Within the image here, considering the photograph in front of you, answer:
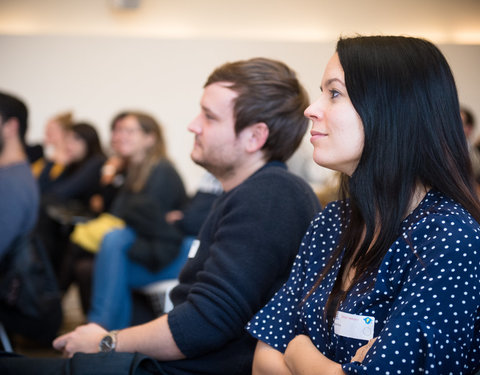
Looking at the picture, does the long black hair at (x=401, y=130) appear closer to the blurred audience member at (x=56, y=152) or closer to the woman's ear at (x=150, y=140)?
the woman's ear at (x=150, y=140)

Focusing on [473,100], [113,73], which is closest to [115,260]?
[113,73]

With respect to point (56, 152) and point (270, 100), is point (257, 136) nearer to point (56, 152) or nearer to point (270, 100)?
point (270, 100)

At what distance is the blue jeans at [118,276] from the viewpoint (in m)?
3.35

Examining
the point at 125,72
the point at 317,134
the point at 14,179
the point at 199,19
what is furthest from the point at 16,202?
the point at 199,19

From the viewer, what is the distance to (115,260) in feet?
11.1

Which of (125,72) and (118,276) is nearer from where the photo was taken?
(118,276)

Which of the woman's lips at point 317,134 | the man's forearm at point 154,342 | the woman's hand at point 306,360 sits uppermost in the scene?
the woman's lips at point 317,134

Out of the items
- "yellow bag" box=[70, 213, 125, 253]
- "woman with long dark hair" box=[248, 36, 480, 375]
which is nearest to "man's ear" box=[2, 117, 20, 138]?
"yellow bag" box=[70, 213, 125, 253]

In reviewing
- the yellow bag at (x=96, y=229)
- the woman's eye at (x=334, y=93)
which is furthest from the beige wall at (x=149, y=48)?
the woman's eye at (x=334, y=93)

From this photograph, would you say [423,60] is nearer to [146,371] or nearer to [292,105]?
[292,105]

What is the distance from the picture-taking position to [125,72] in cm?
714

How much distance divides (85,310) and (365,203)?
3.16 m

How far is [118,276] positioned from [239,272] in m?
2.01

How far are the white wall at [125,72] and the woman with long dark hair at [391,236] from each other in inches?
230
